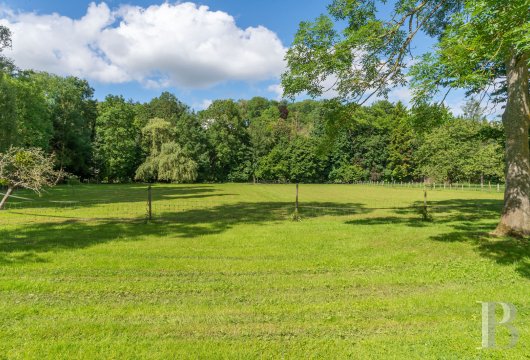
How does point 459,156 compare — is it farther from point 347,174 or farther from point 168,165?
point 168,165

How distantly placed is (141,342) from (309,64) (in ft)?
28.7

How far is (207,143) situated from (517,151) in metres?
Answer: 62.8

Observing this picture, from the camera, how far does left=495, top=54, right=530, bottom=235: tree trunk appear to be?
402 inches

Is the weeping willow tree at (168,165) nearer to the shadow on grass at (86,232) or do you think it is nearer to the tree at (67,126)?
the tree at (67,126)

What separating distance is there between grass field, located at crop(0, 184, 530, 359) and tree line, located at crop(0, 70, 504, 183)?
82.8 ft

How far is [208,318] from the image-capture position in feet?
16.6

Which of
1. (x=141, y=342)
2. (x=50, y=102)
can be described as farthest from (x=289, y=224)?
(x=50, y=102)

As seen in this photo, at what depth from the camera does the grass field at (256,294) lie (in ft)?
14.1

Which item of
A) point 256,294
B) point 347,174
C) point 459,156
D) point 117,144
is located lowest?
point 256,294

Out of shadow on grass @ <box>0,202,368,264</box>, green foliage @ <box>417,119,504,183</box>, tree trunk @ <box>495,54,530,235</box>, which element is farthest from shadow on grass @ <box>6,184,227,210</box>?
green foliage @ <box>417,119,504,183</box>

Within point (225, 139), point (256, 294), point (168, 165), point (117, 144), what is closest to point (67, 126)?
point (117, 144)

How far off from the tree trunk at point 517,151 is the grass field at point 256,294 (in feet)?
3.60

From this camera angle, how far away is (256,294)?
6094 mm

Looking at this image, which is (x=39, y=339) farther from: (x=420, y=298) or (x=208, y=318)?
(x=420, y=298)
